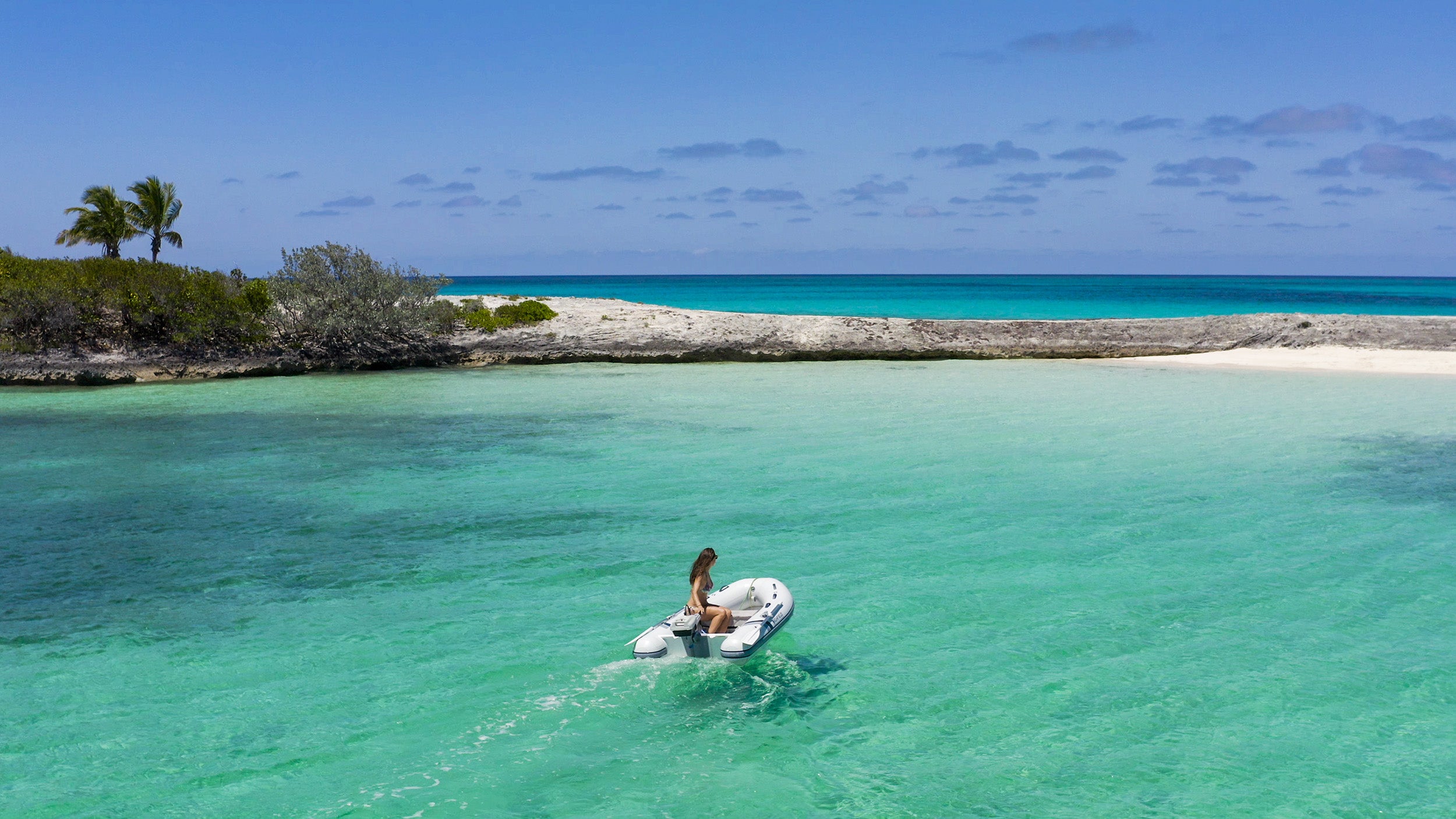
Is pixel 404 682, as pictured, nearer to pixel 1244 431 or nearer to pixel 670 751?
pixel 670 751

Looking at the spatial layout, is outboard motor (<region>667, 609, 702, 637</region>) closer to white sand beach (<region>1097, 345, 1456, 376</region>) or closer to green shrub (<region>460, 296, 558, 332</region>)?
white sand beach (<region>1097, 345, 1456, 376</region>)

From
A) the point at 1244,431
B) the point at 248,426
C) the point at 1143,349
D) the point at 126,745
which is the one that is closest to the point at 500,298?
the point at 248,426

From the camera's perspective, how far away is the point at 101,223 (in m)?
48.2

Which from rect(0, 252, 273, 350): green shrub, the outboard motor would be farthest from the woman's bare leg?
rect(0, 252, 273, 350): green shrub

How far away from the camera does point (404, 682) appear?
22.9 ft

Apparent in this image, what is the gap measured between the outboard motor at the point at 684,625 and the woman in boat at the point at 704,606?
104 millimetres

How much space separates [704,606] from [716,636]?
0.87 ft

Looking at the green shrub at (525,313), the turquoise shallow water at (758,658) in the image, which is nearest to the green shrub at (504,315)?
the green shrub at (525,313)

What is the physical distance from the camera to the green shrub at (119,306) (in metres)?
26.2

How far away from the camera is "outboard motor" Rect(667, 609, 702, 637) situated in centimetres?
693

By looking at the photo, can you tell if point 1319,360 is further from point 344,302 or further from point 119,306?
point 119,306

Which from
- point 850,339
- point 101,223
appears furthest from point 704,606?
point 101,223

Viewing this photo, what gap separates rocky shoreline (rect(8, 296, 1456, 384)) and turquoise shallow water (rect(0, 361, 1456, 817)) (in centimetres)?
1317

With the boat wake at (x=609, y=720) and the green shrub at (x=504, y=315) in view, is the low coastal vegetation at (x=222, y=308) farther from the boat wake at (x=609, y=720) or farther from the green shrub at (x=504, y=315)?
the boat wake at (x=609, y=720)
